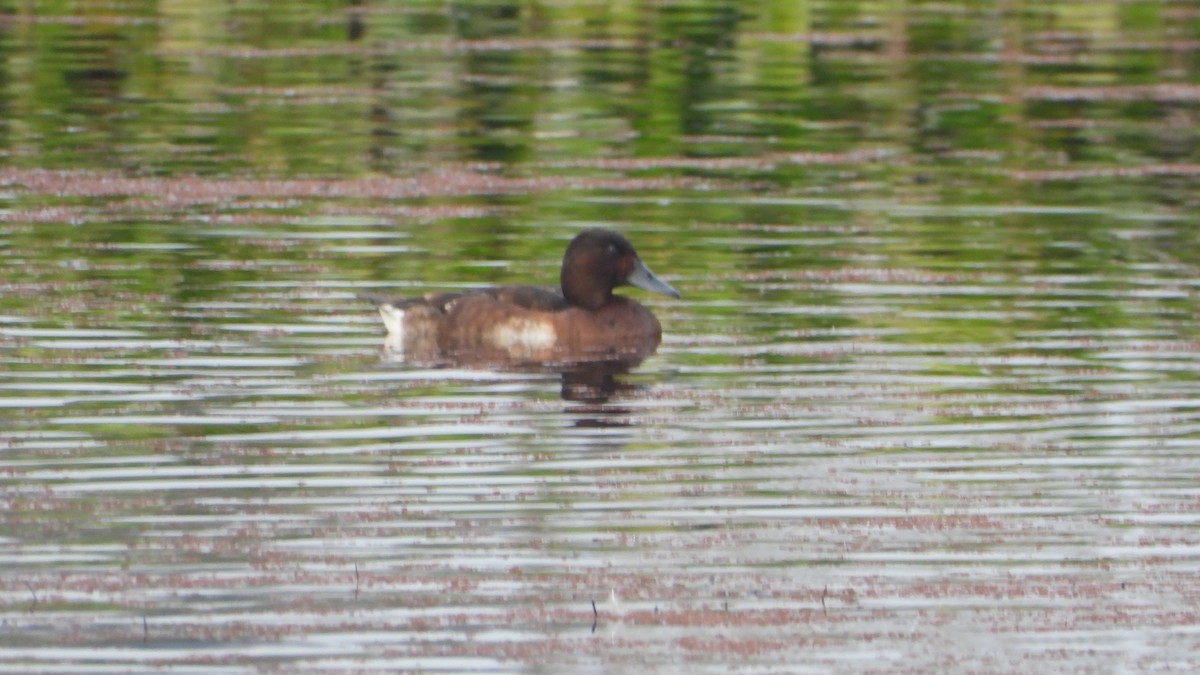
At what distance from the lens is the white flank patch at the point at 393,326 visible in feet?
38.9

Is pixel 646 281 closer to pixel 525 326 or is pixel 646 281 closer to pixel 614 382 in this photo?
pixel 525 326

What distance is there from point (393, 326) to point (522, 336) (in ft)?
1.89

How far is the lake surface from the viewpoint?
7.35 meters

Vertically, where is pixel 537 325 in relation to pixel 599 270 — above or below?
below

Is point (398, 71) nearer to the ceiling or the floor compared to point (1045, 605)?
nearer to the floor

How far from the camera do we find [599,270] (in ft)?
41.0

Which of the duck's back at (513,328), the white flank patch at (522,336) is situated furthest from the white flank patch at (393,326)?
the white flank patch at (522,336)

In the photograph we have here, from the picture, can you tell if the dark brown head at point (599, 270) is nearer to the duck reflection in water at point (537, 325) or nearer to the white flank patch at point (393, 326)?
the duck reflection in water at point (537, 325)

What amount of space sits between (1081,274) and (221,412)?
16.7ft

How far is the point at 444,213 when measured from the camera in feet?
50.8

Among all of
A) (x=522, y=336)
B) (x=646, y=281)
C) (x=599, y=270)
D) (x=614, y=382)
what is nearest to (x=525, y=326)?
(x=522, y=336)

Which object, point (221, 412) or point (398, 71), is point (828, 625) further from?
point (398, 71)

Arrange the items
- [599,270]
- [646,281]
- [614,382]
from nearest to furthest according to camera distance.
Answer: [614,382], [599,270], [646,281]

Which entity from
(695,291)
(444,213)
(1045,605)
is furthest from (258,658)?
(444,213)
